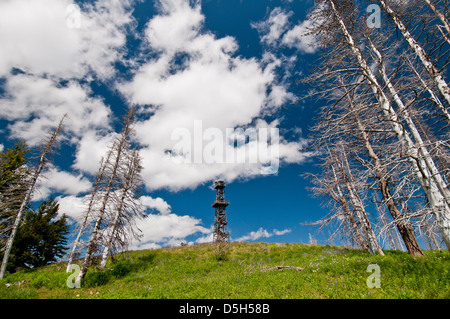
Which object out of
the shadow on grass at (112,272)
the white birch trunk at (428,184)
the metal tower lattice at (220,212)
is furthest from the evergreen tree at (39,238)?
the white birch trunk at (428,184)

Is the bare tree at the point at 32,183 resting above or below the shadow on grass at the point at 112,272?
above

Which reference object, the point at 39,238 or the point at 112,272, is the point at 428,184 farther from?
the point at 39,238

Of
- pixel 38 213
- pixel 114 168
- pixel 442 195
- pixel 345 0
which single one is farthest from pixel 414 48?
pixel 38 213

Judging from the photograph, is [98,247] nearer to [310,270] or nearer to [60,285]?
[60,285]

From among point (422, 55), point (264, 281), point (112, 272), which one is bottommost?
point (264, 281)

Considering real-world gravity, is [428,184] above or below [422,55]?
below

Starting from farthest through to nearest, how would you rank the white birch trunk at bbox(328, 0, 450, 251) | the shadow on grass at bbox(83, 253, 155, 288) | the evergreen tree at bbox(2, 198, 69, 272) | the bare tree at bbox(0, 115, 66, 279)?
the evergreen tree at bbox(2, 198, 69, 272) → the bare tree at bbox(0, 115, 66, 279) → the shadow on grass at bbox(83, 253, 155, 288) → the white birch trunk at bbox(328, 0, 450, 251)

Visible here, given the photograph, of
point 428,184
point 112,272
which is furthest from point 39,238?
point 428,184

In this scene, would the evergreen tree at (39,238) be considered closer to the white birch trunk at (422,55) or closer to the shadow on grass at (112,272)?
the shadow on grass at (112,272)

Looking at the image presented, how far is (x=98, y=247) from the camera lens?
12.8 meters

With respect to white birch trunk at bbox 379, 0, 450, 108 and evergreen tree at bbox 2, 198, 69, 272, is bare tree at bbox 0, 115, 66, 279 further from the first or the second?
white birch trunk at bbox 379, 0, 450, 108

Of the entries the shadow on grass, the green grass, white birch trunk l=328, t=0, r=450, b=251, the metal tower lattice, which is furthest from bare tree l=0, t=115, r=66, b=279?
white birch trunk l=328, t=0, r=450, b=251

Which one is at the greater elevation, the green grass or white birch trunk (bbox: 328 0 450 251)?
white birch trunk (bbox: 328 0 450 251)
